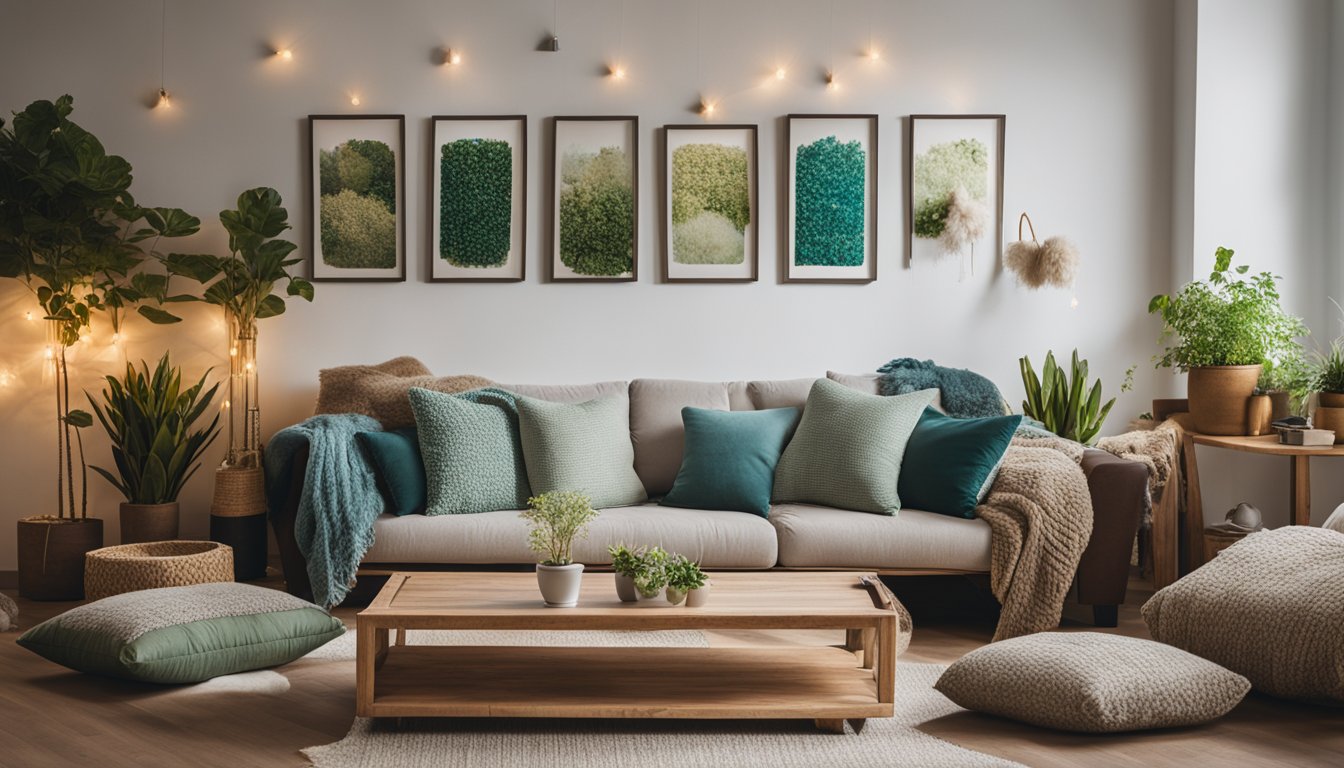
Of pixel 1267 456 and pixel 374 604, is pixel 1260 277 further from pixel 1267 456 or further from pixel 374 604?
pixel 374 604

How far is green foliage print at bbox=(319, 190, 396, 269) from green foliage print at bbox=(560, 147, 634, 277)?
784mm

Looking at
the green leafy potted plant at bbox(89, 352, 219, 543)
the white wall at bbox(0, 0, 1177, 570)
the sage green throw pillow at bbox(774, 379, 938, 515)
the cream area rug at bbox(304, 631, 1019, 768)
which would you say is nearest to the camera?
the cream area rug at bbox(304, 631, 1019, 768)

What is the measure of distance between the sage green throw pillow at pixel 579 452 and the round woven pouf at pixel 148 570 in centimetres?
118

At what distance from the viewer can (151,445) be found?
4613 millimetres

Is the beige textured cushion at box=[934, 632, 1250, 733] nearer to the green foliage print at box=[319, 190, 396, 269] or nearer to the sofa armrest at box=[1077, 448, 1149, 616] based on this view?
the sofa armrest at box=[1077, 448, 1149, 616]

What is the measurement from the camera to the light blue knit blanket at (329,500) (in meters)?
3.98

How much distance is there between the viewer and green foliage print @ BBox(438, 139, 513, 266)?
5.00 metres

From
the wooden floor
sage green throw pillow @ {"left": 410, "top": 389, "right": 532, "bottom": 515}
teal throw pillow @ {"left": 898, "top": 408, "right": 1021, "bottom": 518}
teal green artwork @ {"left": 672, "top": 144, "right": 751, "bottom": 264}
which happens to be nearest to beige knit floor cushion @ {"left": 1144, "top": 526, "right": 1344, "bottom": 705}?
the wooden floor

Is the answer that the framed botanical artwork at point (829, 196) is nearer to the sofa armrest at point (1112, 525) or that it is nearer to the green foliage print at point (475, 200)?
the green foliage print at point (475, 200)

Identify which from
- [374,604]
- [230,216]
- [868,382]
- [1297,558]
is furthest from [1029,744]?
[230,216]

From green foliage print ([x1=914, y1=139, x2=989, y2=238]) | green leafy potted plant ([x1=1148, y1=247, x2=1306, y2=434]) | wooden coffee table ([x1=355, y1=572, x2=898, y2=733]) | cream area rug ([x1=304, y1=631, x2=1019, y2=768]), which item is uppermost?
green foliage print ([x1=914, y1=139, x2=989, y2=238])

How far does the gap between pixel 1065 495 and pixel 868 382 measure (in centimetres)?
106

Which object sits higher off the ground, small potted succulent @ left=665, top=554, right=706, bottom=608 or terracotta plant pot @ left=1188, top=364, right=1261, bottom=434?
terracotta plant pot @ left=1188, top=364, right=1261, bottom=434

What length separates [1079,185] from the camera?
16.8 feet
